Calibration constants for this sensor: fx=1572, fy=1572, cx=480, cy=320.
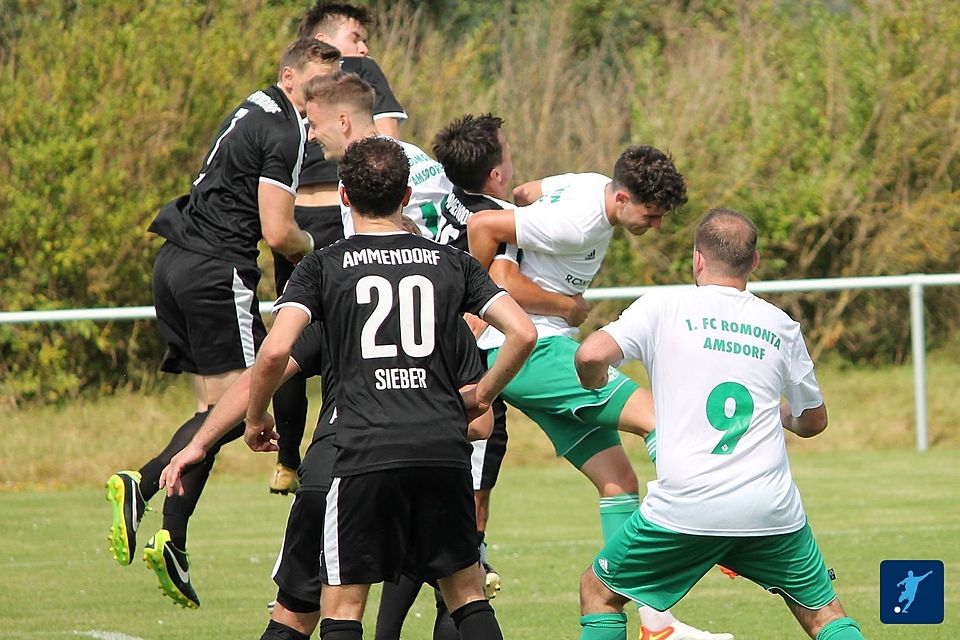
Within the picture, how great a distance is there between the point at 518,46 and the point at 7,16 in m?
5.98

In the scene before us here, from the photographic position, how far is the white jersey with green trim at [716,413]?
16.5 feet

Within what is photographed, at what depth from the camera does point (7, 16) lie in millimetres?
16828

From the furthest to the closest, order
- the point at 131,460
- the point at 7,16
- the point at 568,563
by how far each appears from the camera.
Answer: the point at 7,16 → the point at 131,460 → the point at 568,563

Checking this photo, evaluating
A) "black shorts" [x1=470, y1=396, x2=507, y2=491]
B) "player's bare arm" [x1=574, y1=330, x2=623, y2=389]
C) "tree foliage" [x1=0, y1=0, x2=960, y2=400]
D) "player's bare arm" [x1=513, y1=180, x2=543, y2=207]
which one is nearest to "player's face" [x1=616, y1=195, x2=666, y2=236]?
"player's bare arm" [x1=513, y1=180, x2=543, y2=207]

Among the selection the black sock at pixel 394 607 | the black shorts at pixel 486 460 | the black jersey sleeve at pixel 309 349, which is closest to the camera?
the black jersey sleeve at pixel 309 349

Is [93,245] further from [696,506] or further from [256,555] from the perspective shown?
[696,506]

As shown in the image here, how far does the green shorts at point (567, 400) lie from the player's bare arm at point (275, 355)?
75.0 inches

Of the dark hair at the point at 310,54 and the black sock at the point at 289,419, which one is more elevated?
the dark hair at the point at 310,54

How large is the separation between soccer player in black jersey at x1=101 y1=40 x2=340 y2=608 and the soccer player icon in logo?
2931 millimetres

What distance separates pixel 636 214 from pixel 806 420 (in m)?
1.66

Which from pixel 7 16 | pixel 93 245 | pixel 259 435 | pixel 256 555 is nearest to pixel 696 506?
pixel 259 435

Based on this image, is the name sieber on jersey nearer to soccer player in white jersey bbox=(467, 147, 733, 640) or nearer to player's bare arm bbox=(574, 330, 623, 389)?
player's bare arm bbox=(574, 330, 623, 389)

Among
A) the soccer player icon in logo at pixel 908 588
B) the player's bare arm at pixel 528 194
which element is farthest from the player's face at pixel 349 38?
the soccer player icon in logo at pixel 908 588

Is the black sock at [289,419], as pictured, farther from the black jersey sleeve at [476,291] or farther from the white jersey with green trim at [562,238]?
the black jersey sleeve at [476,291]
